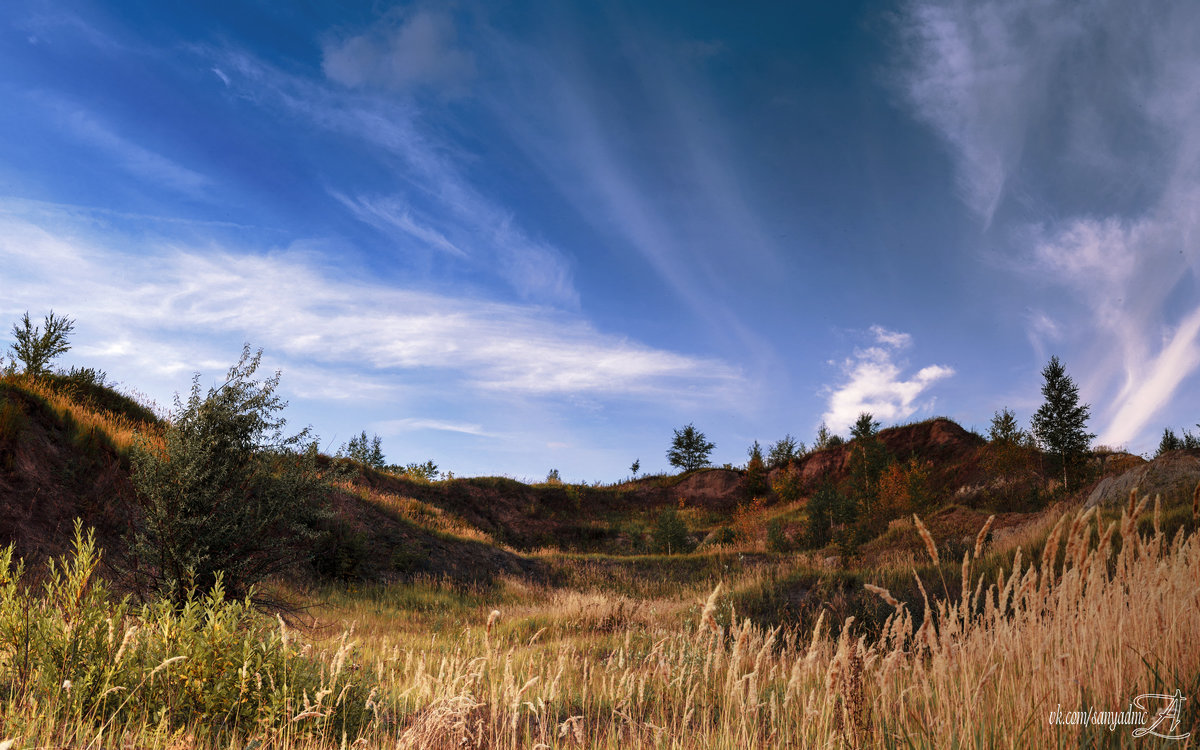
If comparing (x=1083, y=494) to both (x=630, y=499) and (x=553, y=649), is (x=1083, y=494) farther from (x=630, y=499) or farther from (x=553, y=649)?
(x=630, y=499)

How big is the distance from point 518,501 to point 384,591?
→ 22981 millimetres

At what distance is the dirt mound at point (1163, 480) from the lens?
15008 millimetres

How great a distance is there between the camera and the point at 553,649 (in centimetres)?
929

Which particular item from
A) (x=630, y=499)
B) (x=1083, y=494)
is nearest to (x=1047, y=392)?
(x=1083, y=494)

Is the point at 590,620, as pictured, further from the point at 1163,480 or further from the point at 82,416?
the point at 1163,480

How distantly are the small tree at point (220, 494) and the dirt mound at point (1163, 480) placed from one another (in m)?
18.7

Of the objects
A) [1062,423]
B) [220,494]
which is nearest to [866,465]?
[1062,423]

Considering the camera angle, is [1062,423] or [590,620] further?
[1062,423]

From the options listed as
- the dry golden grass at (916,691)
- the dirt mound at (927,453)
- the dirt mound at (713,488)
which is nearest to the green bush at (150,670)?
the dry golden grass at (916,691)

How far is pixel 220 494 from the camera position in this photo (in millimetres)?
9688

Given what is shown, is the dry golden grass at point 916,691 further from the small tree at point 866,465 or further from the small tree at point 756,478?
the small tree at point 756,478

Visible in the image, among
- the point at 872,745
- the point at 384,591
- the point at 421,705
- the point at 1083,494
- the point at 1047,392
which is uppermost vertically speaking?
the point at 1047,392

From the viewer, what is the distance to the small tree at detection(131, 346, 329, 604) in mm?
9188

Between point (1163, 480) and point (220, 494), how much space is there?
22.5 metres
